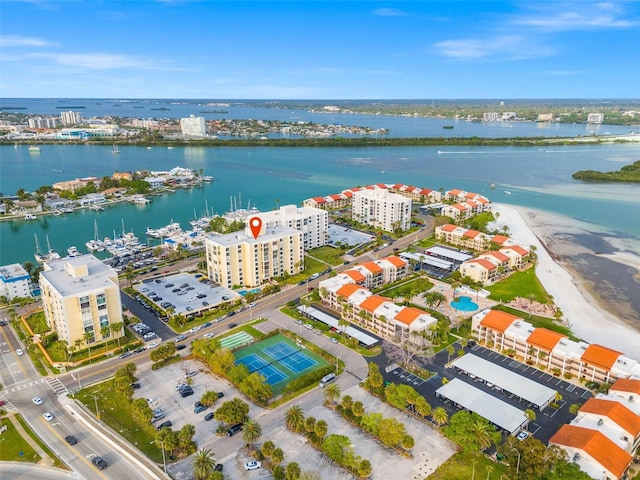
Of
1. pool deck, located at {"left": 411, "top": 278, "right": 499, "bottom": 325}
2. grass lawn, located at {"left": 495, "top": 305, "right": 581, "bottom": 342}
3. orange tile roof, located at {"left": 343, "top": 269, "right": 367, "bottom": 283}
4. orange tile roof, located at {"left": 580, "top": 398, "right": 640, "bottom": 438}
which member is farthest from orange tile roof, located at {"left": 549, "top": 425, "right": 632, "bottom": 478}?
orange tile roof, located at {"left": 343, "top": 269, "right": 367, "bottom": 283}

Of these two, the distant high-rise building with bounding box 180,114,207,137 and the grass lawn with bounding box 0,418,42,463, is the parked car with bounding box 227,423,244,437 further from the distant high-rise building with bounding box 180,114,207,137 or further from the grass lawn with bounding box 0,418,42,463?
the distant high-rise building with bounding box 180,114,207,137

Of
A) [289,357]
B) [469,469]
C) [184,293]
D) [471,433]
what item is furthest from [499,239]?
[184,293]

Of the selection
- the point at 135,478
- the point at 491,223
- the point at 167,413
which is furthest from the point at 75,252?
the point at 491,223

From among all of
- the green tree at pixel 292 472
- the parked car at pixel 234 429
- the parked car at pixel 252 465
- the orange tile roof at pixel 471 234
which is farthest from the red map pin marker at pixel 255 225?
the orange tile roof at pixel 471 234

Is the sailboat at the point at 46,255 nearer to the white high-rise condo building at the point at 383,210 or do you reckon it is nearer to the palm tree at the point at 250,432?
the palm tree at the point at 250,432

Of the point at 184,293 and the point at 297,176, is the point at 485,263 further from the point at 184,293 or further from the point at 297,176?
the point at 297,176

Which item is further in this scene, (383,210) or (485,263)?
(383,210)
